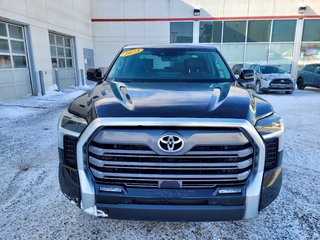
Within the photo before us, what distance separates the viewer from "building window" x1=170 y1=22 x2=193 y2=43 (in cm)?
1712

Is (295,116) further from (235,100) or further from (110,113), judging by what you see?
(110,113)

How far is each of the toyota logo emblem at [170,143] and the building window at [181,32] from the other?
1661 cm

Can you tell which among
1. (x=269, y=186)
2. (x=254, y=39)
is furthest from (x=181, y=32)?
(x=269, y=186)

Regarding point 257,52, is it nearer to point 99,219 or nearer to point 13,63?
point 13,63

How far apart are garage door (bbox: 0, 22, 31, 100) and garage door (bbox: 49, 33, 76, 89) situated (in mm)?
2100

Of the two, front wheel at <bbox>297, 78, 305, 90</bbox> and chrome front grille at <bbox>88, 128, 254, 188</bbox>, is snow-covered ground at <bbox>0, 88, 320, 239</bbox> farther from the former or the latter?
front wheel at <bbox>297, 78, 305, 90</bbox>

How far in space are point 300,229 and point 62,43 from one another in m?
14.4

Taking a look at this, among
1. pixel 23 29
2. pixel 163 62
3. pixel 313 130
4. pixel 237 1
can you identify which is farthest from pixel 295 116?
pixel 237 1

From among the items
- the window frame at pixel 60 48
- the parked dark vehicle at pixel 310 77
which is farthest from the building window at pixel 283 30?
the window frame at pixel 60 48

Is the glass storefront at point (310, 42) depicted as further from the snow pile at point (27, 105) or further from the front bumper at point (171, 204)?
the front bumper at point (171, 204)

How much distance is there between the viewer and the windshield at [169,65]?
3086mm

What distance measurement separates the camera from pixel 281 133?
1902 millimetres

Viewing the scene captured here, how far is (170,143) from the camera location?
169 cm

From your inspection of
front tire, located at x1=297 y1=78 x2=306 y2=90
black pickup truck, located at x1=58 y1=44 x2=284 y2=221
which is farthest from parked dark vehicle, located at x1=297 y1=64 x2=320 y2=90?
black pickup truck, located at x1=58 y1=44 x2=284 y2=221
